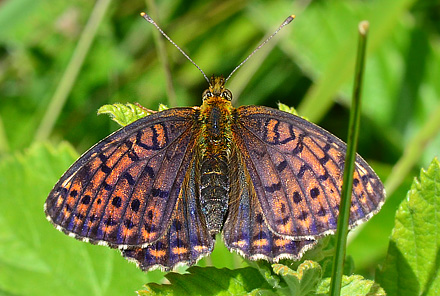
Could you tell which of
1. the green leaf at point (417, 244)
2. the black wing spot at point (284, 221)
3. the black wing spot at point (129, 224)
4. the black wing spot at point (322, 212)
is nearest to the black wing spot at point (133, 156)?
the black wing spot at point (129, 224)

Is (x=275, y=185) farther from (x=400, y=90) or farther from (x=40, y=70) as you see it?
(x=40, y=70)

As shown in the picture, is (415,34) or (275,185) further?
(415,34)

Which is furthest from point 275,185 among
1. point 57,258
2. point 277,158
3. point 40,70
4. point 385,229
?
point 40,70

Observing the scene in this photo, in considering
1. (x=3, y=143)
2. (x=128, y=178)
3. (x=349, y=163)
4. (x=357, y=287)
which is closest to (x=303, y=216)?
(x=357, y=287)

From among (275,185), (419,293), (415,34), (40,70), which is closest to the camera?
(419,293)

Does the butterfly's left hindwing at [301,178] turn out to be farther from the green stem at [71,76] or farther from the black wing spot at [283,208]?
the green stem at [71,76]

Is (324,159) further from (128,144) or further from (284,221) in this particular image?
(128,144)
